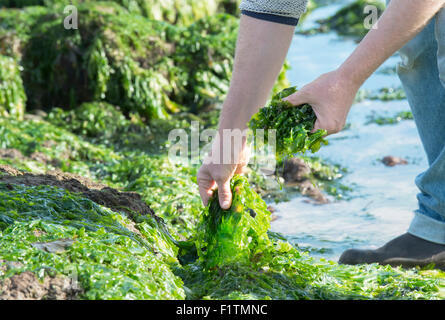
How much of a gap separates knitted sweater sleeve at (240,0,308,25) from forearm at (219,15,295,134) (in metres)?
0.03

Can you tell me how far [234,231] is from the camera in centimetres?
285

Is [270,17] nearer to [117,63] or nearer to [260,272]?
[260,272]

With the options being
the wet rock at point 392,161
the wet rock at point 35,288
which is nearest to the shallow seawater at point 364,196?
the wet rock at point 392,161

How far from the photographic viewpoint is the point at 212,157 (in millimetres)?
2848

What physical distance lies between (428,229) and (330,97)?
1552 millimetres

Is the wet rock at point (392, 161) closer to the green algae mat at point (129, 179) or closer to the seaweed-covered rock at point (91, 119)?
the green algae mat at point (129, 179)

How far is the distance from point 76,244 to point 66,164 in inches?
117

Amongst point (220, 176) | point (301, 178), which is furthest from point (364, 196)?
point (220, 176)

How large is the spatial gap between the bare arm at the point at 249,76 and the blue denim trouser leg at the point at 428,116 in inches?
A: 37.9

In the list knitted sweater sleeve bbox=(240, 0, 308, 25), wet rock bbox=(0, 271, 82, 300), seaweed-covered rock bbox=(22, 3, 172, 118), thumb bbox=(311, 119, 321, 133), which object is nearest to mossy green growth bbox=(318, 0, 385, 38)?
seaweed-covered rock bbox=(22, 3, 172, 118)

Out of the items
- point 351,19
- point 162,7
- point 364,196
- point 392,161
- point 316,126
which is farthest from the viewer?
point 351,19

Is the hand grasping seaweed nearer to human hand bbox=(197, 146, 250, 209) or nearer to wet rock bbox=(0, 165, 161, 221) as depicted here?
human hand bbox=(197, 146, 250, 209)

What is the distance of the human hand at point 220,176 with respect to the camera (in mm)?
2770
